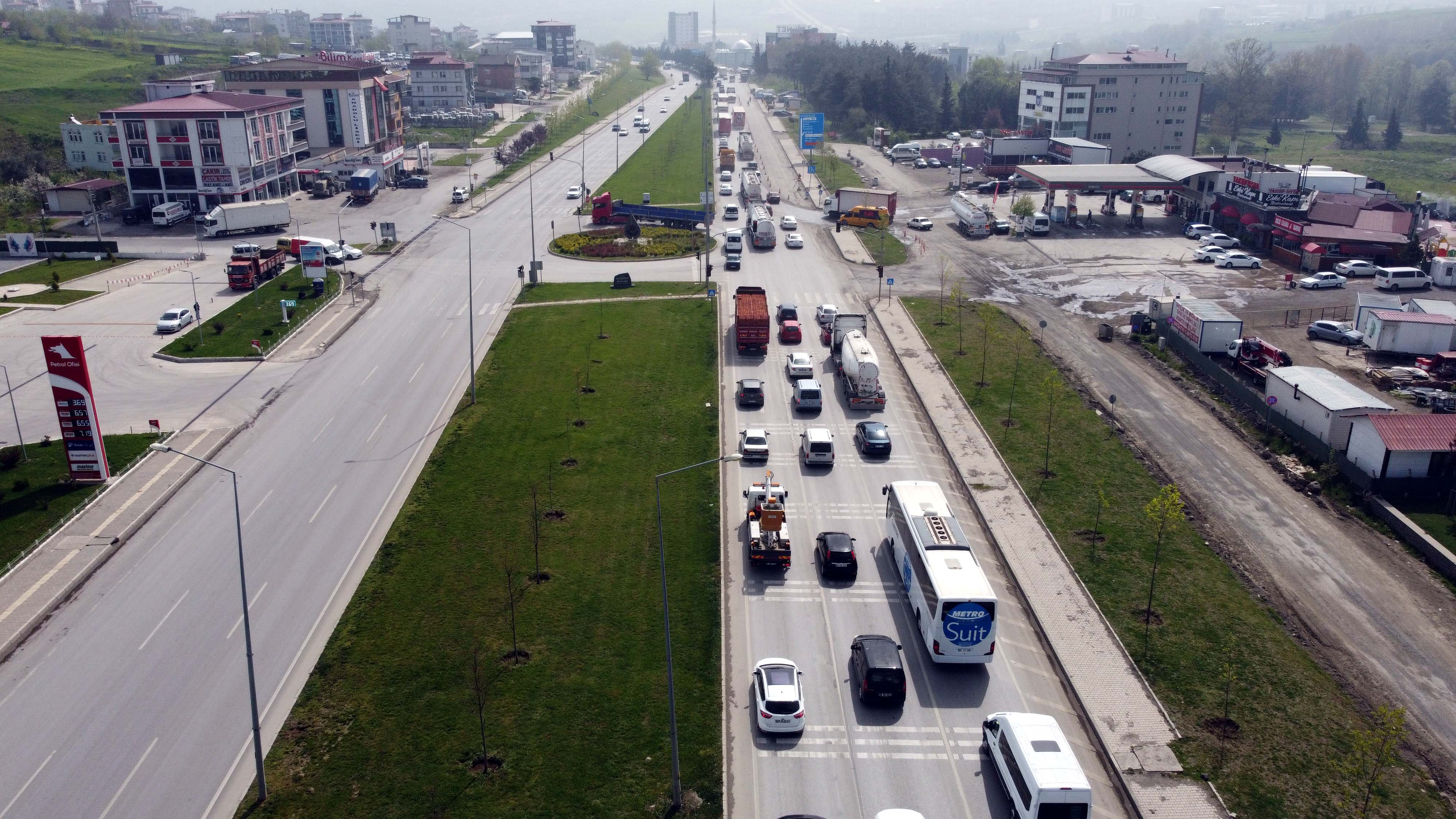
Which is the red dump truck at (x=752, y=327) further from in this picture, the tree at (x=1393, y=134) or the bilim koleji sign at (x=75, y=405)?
the tree at (x=1393, y=134)

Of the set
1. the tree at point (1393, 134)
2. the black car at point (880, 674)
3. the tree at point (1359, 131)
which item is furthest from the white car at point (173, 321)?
the tree at point (1359, 131)

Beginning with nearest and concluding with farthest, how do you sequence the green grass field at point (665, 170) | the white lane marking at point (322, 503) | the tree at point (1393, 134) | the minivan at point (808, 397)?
the white lane marking at point (322, 503), the minivan at point (808, 397), the green grass field at point (665, 170), the tree at point (1393, 134)

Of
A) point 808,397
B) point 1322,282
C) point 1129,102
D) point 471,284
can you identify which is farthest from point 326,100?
point 1322,282

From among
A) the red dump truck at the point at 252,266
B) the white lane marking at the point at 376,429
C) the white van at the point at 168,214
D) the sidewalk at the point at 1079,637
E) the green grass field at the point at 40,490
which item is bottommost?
the sidewalk at the point at 1079,637

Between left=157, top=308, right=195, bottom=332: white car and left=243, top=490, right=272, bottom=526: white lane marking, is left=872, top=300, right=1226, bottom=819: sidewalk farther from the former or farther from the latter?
left=157, top=308, right=195, bottom=332: white car

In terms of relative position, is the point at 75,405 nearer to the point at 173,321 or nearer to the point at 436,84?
the point at 173,321

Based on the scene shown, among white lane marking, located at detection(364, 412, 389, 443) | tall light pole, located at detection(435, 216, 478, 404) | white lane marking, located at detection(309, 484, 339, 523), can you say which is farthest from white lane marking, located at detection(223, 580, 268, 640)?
tall light pole, located at detection(435, 216, 478, 404)
